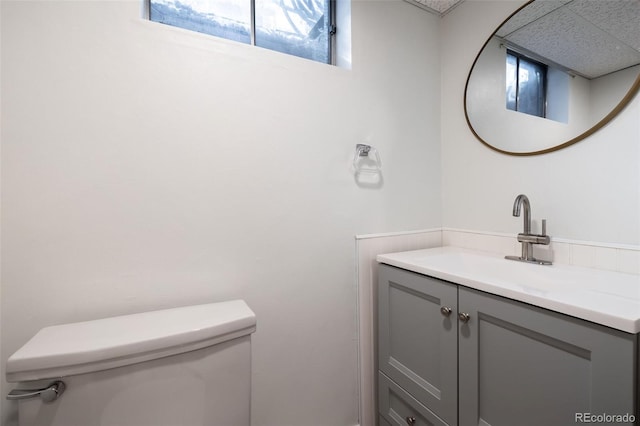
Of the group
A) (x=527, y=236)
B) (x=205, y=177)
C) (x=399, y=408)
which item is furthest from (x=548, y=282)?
(x=205, y=177)

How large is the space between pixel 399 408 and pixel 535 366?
2.13ft

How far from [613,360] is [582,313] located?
0.10 metres

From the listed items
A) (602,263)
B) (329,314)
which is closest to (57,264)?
(329,314)

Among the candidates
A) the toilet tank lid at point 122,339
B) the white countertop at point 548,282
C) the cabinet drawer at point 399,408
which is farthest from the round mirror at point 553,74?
the toilet tank lid at point 122,339

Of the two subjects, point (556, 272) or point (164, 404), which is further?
point (556, 272)

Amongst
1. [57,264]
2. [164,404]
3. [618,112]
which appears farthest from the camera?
[618,112]

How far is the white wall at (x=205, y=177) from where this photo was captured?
2.63 feet

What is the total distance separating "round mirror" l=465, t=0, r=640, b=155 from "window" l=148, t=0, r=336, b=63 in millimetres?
779

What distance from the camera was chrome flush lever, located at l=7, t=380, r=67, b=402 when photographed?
2.00 ft

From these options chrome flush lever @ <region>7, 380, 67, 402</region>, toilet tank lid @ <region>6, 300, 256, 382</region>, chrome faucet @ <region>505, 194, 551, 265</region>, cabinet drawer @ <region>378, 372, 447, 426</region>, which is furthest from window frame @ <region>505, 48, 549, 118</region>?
chrome flush lever @ <region>7, 380, 67, 402</region>

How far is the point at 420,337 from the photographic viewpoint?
1057 millimetres

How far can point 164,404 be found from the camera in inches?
28.3

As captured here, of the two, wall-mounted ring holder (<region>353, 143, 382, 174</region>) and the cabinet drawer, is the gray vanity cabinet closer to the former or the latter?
the cabinet drawer

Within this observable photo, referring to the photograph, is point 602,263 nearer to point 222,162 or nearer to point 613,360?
point 613,360
